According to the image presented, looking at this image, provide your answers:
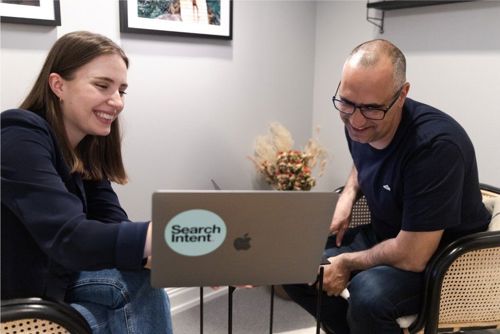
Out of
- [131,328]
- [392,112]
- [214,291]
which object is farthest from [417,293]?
[214,291]

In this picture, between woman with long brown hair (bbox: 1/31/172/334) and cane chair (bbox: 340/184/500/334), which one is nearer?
woman with long brown hair (bbox: 1/31/172/334)

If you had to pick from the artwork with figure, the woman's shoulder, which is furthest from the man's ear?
the artwork with figure

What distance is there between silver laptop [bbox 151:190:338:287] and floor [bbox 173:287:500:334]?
1.20 metres

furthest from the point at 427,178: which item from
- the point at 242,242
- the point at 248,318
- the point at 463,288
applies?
the point at 248,318

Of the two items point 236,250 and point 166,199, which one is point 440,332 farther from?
point 166,199

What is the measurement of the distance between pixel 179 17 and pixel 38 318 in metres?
1.46

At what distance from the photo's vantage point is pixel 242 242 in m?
0.96

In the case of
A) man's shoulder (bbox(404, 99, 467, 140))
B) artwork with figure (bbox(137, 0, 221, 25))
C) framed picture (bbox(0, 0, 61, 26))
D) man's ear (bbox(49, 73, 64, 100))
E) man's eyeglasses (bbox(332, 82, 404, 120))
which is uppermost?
artwork with figure (bbox(137, 0, 221, 25))

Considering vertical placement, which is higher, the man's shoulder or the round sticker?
the man's shoulder

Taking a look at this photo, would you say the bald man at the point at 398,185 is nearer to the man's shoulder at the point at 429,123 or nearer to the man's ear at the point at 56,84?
the man's shoulder at the point at 429,123

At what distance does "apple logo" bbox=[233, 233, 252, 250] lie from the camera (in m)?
0.95

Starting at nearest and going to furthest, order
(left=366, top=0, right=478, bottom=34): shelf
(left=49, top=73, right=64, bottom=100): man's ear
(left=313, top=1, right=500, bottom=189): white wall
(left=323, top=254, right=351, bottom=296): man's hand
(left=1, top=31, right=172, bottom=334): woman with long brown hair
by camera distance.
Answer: (left=1, top=31, right=172, bottom=334): woman with long brown hair → (left=49, top=73, right=64, bottom=100): man's ear → (left=323, top=254, right=351, bottom=296): man's hand → (left=313, top=1, right=500, bottom=189): white wall → (left=366, top=0, right=478, bottom=34): shelf

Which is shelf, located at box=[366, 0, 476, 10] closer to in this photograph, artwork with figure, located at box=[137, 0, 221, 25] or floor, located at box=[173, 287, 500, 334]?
artwork with figure, located at box=[137, 0, 221, 25]

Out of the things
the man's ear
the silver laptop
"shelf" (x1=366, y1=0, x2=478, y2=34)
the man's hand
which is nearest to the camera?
the silver laptop
